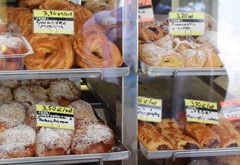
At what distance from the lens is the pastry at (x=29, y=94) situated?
7.57 feet

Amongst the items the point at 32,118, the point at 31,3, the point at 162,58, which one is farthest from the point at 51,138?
the point at 31,3

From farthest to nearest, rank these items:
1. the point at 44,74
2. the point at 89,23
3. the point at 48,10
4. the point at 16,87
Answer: the point at 16,87, the point at 89,23, the point at 48,10, the point at 44,74

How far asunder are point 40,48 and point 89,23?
358 mm

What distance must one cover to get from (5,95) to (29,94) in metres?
0.14

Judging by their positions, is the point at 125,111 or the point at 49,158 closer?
the point at 49,158

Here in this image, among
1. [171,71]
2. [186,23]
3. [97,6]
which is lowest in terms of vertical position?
[171,71]

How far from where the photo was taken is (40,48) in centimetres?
194

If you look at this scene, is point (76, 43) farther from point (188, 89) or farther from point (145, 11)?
point (188, 89)

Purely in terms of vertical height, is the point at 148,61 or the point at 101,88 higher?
the point at 148,61

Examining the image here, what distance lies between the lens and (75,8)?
2.21 meters

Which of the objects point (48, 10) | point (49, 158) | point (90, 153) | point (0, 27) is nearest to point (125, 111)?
point (90, 153)

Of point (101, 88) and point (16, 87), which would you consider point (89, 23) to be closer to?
point (101, 88)

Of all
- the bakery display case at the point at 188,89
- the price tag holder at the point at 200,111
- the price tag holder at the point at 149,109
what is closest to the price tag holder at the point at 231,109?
the bakery display case at the point at 188,89

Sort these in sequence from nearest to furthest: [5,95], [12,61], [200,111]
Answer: [12,61], [200,111], [5,95]
